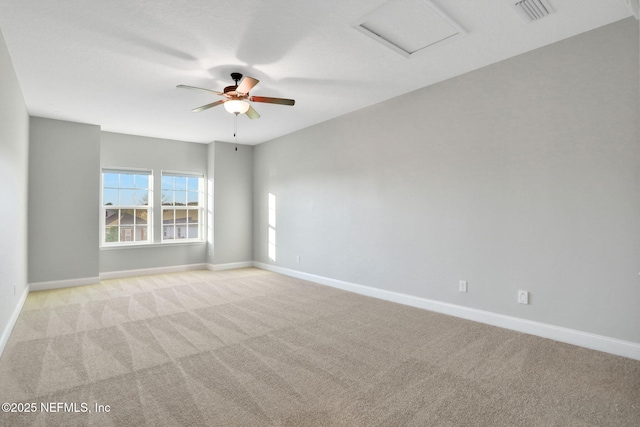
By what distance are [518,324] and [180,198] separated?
6305mm

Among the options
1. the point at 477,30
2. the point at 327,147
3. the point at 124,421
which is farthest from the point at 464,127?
the point at 124,421

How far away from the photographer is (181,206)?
22.8 ft

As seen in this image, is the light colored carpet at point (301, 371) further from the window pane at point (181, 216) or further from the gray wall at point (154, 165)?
the window pane at point (181, 216)

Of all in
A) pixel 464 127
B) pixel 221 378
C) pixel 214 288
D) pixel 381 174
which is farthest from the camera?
pixel 214 288

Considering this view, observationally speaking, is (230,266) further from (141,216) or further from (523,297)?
(523,297)

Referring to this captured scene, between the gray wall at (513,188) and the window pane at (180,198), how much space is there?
3.65m

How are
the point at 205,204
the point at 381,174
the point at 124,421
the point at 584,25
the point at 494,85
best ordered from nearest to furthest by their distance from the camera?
the point at 124,421
the point at 584,25
the point at 494,85
the point at 381,174
the point at 205,204

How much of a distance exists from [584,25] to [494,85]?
0.82m

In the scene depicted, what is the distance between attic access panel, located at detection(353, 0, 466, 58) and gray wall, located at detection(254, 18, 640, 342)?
946mm

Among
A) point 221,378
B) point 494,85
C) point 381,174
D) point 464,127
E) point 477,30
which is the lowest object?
point 221,378

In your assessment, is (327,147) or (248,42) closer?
(248,42)

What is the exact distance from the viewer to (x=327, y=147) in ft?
18.0

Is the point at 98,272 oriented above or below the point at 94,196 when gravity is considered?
below

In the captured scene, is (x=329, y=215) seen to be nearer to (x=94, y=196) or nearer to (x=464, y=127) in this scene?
(x=464, y=127)
